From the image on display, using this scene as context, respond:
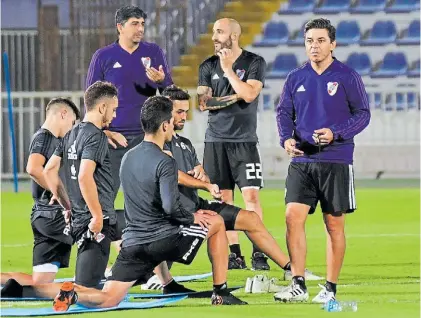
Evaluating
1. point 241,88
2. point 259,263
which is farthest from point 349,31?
point 259,263

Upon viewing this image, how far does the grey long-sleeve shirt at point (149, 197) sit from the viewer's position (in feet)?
27.7

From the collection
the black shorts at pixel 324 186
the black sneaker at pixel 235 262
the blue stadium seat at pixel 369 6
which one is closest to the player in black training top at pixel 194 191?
the black shorts at pixel 324 186

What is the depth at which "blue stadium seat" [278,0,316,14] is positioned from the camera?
28016mm

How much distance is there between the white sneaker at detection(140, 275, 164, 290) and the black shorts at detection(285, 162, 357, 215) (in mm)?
1439

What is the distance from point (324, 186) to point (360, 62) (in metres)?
18.4

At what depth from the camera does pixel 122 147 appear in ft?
35.4

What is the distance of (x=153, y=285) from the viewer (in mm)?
10055

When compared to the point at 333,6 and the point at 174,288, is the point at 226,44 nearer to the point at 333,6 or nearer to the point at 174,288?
the point at 174,288

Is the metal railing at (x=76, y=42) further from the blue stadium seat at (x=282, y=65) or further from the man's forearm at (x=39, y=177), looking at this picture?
the man's forearm at (x=39, y=177)

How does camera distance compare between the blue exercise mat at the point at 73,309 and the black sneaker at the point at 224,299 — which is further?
the black sneaker at the point at 224,299

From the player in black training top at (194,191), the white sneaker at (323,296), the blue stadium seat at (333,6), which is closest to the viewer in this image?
the white sneaker at (323,296)

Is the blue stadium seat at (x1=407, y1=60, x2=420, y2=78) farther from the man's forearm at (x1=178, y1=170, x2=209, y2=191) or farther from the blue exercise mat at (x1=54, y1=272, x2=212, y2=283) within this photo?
the man's forearm at (x1=178, y1=170, x2=209, y2=191)

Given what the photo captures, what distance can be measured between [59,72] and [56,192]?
17.3m

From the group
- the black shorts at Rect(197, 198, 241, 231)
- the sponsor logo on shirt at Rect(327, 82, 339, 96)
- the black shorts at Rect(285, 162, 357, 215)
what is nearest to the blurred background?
the black shorts at Rect(197, 198, 241, 231)
